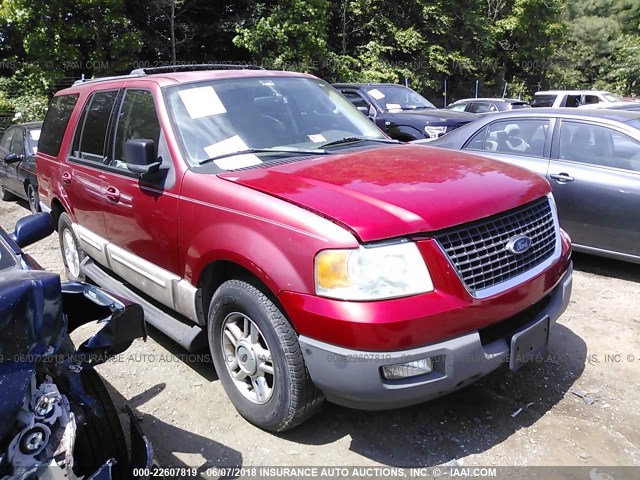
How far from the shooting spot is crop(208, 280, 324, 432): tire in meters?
2.62

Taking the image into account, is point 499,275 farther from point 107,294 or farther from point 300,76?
point 300,76

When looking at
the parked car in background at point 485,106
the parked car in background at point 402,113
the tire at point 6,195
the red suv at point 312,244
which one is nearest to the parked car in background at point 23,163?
the tire at point 6,195

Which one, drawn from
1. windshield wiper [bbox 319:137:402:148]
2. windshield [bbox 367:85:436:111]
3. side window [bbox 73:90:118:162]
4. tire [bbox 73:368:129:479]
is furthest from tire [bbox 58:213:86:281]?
windshield [bbox 367:85:436:111]

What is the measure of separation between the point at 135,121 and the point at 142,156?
75 centimetres

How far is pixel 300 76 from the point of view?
4.20 m

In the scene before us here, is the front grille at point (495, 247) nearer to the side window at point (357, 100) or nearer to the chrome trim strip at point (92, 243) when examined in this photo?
the chrome trim strip at point (92, 243)

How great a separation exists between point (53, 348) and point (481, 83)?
33704mm

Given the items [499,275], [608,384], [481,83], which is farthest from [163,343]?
[481,83]

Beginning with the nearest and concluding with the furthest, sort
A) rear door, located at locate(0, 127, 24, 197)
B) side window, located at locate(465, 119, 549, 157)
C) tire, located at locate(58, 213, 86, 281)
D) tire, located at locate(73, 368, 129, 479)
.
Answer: tire, located at locate(73, 368, 129, 479), tire, located at locate(58, 213, 86, 281), side window, located at locate(465, 119, 549, 157), rear door, located at locate(0, 127, 24, 197)

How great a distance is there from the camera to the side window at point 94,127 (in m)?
4.21

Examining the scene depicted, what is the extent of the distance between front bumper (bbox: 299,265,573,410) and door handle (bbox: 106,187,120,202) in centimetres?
204

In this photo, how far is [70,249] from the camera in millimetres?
5367

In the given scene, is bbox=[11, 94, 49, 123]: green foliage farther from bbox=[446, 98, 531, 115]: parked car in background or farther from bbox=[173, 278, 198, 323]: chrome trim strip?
bbox=[173, 278, 198, 323]: chrome trim strip

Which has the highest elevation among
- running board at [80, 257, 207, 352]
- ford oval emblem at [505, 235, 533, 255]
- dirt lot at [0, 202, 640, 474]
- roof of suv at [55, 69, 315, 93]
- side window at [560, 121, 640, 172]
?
roof of suv at [55, 69, 315, 93]
